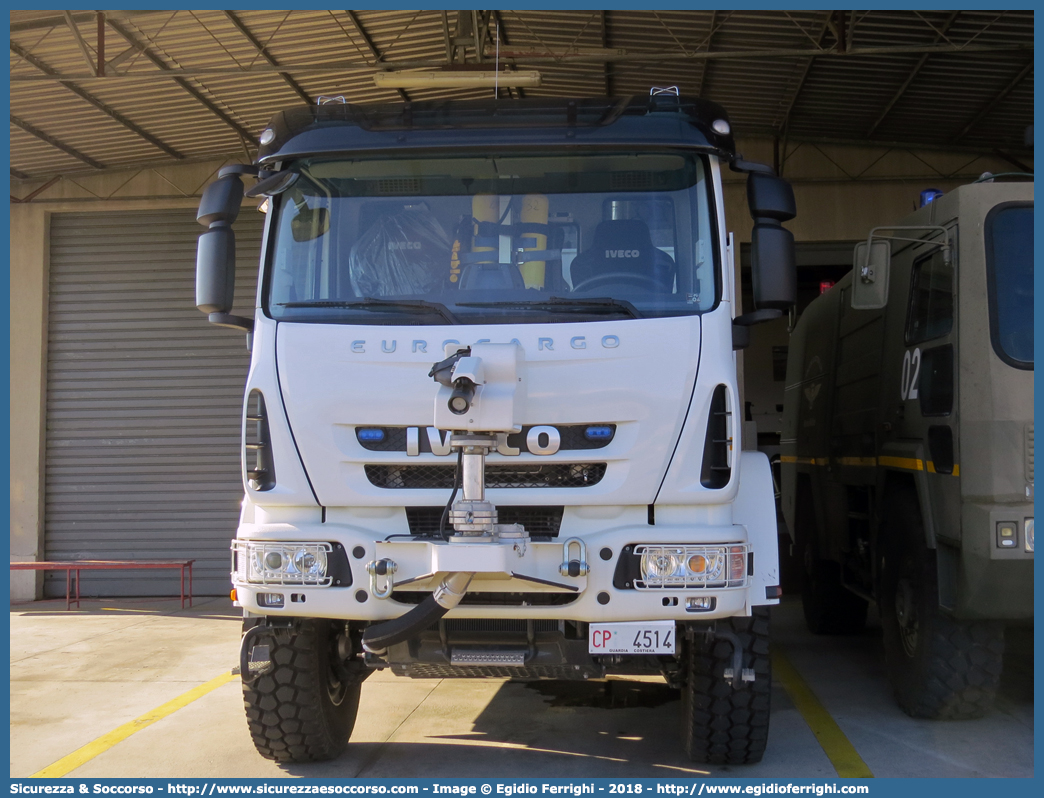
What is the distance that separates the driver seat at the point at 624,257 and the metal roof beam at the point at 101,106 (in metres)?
7.59

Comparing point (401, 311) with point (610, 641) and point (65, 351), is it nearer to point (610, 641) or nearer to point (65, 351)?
point (610, 641)

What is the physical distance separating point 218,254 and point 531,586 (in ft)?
7.07

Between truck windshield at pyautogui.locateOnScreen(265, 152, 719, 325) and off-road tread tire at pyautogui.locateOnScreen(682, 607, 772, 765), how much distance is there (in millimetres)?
1518

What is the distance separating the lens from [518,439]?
415 cm

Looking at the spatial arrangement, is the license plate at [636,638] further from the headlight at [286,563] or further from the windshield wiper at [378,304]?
the windshield wiper at [378,304]

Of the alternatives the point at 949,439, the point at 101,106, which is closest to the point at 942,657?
the point at 949,439

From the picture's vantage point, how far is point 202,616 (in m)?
11.0

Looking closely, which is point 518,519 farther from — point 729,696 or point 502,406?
point 729,696

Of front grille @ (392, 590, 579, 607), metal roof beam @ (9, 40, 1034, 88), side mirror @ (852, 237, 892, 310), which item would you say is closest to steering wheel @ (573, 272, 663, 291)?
front grille @ (392, 590, 579, 607)

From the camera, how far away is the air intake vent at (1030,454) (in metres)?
4.89

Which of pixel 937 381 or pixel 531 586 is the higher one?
pixel 937 381

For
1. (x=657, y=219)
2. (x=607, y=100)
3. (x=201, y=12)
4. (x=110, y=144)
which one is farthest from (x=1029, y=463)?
(x=110, y=144)

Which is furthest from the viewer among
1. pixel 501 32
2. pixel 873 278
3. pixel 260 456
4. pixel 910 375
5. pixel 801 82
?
pixel 801 82

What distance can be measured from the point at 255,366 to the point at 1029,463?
3761 millimetres
